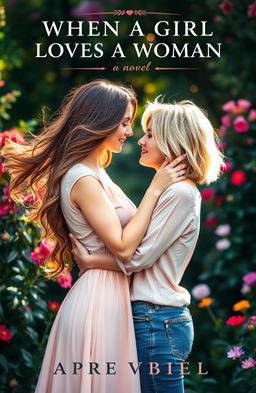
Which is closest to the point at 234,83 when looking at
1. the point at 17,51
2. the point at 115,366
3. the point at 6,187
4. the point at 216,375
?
the point at 17,51

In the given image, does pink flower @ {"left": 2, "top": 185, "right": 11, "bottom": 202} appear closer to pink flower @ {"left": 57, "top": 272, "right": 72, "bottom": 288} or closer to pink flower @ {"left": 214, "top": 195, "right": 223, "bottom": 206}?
pink flower @ {"left": 57, "top": 272, "right": 72, "bottom": 288}

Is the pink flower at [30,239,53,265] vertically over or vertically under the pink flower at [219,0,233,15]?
under

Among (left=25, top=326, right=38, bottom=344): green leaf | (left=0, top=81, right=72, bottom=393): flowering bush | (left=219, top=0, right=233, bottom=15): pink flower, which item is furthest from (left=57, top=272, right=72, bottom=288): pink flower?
(left=219, top=0, right=233, bottom=15): pink flower

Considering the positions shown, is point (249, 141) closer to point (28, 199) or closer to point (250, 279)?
point (250, 279)

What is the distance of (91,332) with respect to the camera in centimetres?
323

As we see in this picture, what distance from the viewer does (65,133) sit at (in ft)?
11.3

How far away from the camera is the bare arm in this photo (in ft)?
10.5

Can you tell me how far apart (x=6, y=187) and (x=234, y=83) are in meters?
2.90

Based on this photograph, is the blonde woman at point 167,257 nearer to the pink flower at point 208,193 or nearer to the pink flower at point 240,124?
the pink flower at point 240,124

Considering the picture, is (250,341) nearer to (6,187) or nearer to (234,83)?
(6,187)

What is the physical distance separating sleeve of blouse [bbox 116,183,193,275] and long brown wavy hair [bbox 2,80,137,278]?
43cm

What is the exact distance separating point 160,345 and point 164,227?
510mm

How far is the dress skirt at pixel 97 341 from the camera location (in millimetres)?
3211

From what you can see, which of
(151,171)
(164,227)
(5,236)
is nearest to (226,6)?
(151,171)
